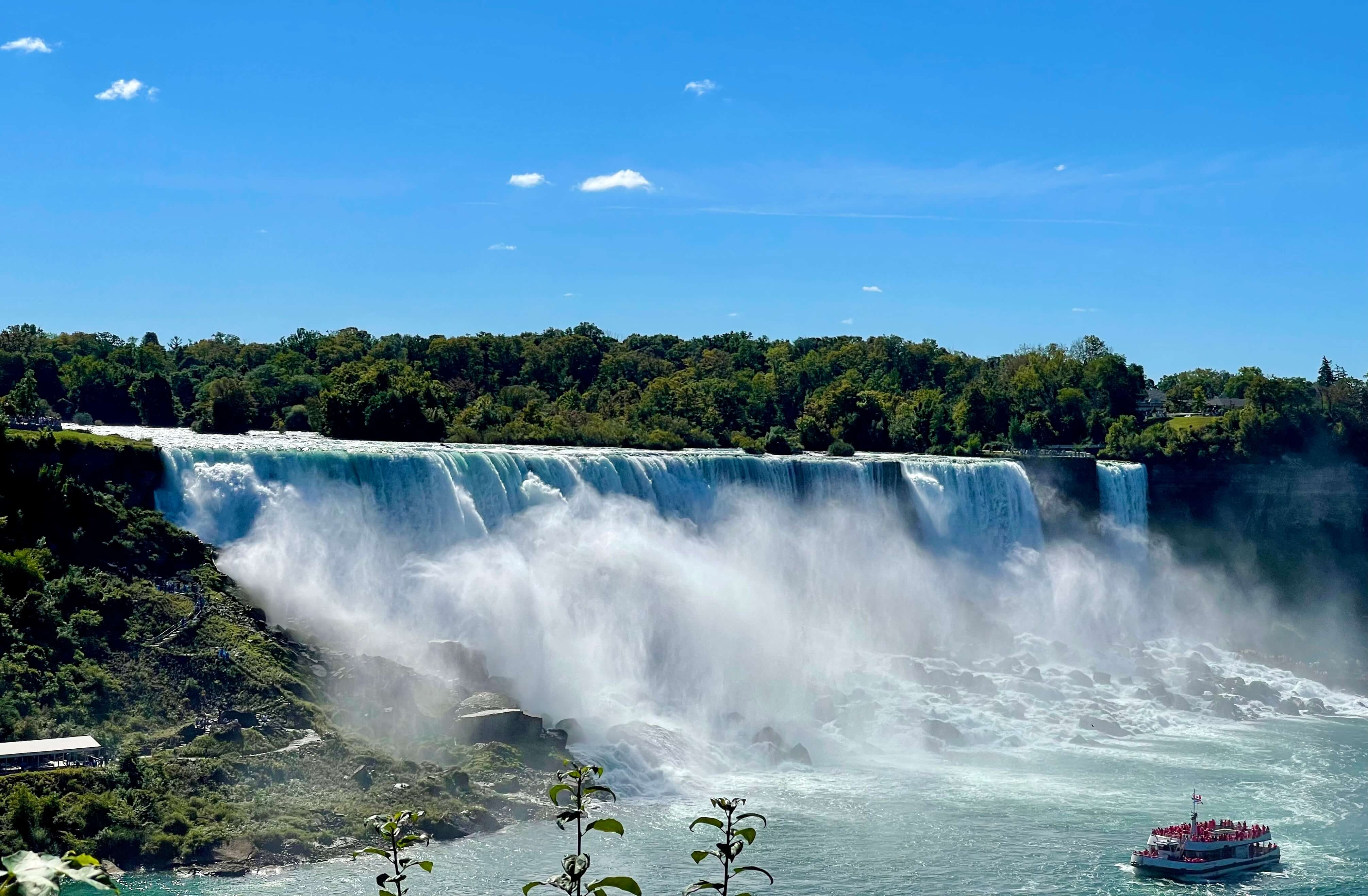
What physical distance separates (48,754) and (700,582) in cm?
1669

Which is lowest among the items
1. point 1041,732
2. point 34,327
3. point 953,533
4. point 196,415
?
point 1041,732

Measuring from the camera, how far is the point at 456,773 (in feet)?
72.4

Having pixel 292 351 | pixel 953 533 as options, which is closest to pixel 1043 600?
pixel 953 533

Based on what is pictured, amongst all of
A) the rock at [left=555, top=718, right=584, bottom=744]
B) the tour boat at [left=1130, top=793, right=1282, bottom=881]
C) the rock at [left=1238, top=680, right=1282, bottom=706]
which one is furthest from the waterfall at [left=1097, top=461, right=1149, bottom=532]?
the rock at [left=555, top=718, right=584, bottom=744]

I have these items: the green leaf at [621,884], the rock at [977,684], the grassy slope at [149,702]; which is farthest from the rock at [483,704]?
the green leaf at [621,884]

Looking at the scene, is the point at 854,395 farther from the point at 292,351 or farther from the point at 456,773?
the point at 456,773

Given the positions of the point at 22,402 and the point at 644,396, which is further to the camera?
the point at 644,396

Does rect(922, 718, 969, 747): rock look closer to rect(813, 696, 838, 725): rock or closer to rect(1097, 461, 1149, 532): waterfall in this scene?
rect(813, 696, 838, 725): rock

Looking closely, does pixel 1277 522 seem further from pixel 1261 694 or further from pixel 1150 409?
pixel 1261 694

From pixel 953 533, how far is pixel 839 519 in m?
4.22

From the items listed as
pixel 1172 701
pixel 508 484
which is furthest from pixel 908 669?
pixel 508 484

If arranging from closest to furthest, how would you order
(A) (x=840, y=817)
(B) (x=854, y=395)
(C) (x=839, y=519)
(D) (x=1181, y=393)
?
(A) (x=840, y=817)
(C) (x=839, y=519)
(B) (x=854, y=395)
(D) (x=1181, y=393)

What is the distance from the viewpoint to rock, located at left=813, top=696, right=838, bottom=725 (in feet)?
96.6

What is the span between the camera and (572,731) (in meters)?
25.7
